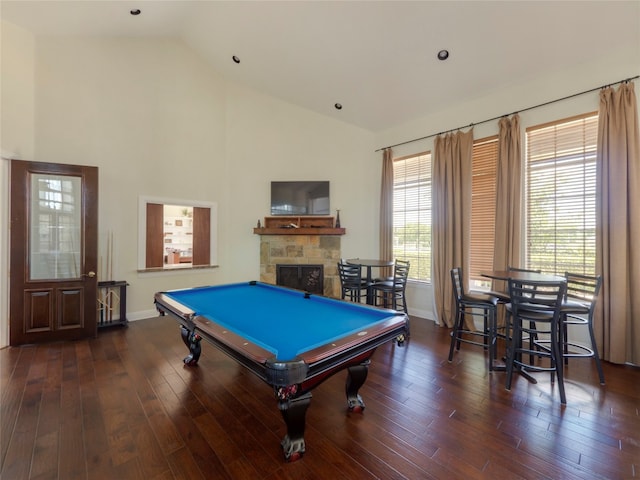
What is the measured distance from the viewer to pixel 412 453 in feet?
5.80

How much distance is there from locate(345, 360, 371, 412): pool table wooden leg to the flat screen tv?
3.81 metres

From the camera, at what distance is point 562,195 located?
11.2 ft

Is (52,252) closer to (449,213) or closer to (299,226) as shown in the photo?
(299,226)

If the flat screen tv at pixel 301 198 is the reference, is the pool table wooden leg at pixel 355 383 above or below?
below

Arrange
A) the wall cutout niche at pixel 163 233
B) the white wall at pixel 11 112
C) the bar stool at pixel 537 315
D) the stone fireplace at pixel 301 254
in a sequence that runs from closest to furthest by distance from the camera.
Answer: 1. the bar stool at pixel 537 315
2. the white wall at pixel 11 112
3. the wall cutout niche at pixel 163 233
4. the stone fireplace at pixel 301 254

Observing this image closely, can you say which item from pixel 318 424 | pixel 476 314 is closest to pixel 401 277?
pixel 476 314

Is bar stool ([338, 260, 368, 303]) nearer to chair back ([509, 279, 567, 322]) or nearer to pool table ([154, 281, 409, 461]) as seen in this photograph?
pool table ([154, 281, 409, 461])

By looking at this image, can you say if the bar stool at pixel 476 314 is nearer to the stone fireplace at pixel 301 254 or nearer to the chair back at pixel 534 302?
the chair back at pixel 534 302

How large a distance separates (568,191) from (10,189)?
6739 mm

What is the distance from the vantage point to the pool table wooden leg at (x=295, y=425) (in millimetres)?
1649

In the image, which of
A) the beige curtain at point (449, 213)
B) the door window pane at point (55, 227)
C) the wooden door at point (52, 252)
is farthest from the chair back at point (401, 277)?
the door window pane at point (55, 227)

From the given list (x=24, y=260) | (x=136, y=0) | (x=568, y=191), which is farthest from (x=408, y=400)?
(x=136, y=0)

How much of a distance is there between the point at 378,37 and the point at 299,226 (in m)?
3.33

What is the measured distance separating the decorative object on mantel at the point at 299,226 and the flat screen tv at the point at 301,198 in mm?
123
